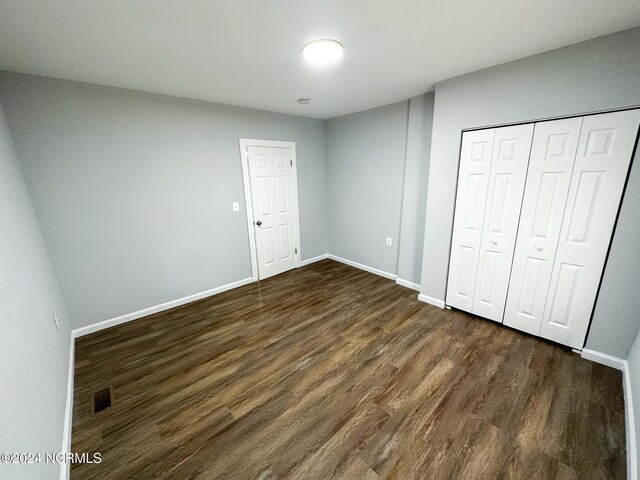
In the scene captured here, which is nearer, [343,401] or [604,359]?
[343,401]

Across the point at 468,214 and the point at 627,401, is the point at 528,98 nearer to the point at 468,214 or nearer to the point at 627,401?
the point at 468,214

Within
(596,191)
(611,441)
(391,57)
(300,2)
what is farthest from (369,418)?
(391,57)

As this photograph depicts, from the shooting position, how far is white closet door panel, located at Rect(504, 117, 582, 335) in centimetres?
202

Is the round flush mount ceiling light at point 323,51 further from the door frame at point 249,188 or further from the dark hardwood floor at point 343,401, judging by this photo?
the dark hardwood floor at point 343,401

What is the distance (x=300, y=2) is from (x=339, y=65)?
2.77 ft

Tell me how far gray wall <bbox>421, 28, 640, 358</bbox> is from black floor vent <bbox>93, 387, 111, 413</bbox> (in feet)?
10.6

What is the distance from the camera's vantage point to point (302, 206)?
4.30 m

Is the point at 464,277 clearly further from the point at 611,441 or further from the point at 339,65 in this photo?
the point at 339,65

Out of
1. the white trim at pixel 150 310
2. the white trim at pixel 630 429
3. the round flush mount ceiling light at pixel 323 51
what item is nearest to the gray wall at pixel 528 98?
the white trim at pixel 630 429

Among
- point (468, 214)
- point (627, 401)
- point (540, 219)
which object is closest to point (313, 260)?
point (468, 214)

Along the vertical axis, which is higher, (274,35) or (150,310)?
(274,35)

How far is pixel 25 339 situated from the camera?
1.31 metres

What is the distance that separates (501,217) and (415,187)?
108 centimetres

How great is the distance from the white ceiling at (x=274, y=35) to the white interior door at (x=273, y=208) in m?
1.30
